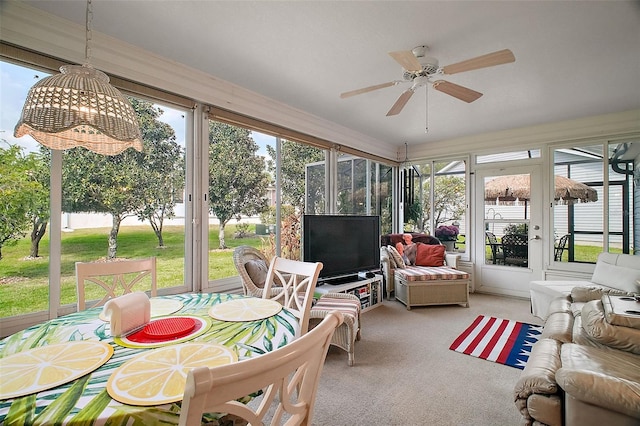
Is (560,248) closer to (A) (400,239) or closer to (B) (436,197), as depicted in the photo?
(B) (436,197)

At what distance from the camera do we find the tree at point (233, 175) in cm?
301

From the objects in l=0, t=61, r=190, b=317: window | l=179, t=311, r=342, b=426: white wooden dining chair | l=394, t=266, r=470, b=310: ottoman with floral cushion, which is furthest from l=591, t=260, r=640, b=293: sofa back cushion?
l=0, t=61, r=190, b=317: window

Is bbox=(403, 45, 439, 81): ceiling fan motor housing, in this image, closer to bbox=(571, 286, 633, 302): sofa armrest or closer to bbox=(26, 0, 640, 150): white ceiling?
bbox=(26, 0, 640, 150): white ceiling

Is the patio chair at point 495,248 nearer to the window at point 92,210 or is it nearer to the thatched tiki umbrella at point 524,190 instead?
the thatched tiki umbrella at point 524,190

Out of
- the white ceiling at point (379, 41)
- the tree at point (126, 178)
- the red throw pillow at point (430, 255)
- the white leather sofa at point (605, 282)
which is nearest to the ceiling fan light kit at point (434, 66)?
the white ceiling at point (379, 41)

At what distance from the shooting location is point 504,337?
2986 mm

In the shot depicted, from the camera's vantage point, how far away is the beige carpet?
181 centimetres

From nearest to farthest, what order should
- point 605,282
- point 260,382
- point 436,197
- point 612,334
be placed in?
point 260,382 → point 612,334 → point 605,282 → point 436,197

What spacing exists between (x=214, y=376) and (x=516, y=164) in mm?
5336

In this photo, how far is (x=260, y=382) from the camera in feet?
1.91

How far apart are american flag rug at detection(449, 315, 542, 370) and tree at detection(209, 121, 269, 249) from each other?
8.41 feet

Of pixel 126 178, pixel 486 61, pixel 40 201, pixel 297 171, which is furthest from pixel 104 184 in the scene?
pixel 486 61

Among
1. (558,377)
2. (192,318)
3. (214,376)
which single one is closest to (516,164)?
(558,377)

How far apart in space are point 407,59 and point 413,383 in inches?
90.0
